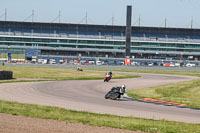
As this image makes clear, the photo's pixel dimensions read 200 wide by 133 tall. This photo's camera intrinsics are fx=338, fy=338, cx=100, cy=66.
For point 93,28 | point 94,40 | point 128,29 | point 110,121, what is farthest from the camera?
point 93,28

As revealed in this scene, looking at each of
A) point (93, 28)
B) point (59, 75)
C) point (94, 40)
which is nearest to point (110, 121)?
point (59, 75)

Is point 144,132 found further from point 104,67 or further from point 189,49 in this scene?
point 189,49

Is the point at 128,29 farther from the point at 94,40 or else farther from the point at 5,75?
the point at 5,75

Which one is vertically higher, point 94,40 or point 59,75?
point 94,40

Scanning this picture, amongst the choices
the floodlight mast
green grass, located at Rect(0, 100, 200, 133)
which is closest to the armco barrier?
green grass, located at Rect(0, 100, 200, 133)

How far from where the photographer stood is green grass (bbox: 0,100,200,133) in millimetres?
12819

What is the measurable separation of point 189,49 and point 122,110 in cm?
13218

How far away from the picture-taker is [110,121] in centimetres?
1405

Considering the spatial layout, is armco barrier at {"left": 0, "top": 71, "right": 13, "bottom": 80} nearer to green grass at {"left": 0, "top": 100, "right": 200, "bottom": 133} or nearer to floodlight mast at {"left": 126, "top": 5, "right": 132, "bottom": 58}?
green grass at {"left": 0, "top": 100, "right": 200, "bottom": 133}

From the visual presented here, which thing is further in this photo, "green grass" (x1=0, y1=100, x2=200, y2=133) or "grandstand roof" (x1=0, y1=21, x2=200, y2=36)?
"grandstand roof" (x1=0, y1=21, x2=200, y2=36)

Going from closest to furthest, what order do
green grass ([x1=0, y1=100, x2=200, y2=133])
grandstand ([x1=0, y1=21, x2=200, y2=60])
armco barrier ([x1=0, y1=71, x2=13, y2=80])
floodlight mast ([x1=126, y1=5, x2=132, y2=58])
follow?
1. green grass ([x1=0, y1=100, x2=200, y2=133])
2. armco barrier ([x1=0, y1=71, x2=13, y2=80])
3. floodlight mast ([x1=126, y1=5, x2=132, y2=58])
4. grandstand ([x1=0, y1=21, x2=200, y2=60])

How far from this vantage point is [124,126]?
Answer: 13.1 metres

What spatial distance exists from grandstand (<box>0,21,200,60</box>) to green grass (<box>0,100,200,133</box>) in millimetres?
125513

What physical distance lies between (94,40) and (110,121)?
131035 mm
